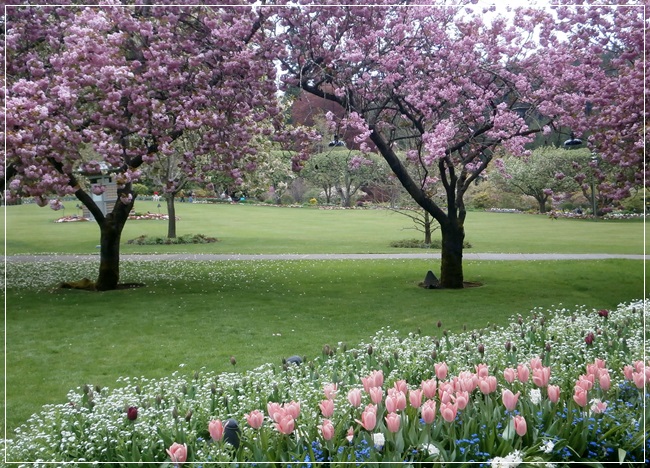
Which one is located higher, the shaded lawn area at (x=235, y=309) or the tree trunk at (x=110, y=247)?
the tree trunk at (x=110, y=247)

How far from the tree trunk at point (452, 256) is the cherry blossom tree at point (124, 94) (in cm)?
263

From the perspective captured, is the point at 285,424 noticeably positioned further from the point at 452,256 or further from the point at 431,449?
the point at 452,256

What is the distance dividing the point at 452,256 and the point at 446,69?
2.34 metres

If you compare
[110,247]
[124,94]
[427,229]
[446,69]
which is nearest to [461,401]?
[124,94]

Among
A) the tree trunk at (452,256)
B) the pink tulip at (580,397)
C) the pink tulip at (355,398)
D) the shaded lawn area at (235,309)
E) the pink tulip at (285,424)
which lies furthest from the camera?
the tree trunk at (452,256)

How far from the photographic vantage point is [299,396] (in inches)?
101

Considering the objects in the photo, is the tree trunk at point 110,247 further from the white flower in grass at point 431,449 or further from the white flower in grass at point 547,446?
the white flower in grass at point 547,446

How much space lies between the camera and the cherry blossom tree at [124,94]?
536 centimetres

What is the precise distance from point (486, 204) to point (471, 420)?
4734 millimetres

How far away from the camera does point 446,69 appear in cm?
673

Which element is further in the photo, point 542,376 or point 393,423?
point 542,376

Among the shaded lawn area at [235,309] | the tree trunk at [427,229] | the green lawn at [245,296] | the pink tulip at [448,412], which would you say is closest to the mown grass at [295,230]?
the green lawn at [245,296]

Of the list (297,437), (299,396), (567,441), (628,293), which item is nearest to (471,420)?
(567,441)

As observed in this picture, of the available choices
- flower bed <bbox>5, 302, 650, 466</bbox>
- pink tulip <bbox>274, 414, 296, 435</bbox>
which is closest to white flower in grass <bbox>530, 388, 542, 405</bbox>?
flower bed <bbox>5, 302, 650, 466</bbox>
